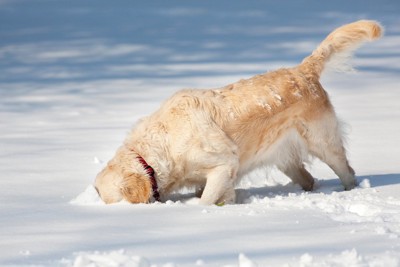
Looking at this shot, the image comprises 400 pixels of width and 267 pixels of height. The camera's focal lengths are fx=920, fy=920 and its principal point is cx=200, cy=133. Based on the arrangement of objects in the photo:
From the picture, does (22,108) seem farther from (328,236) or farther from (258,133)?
(328,236)

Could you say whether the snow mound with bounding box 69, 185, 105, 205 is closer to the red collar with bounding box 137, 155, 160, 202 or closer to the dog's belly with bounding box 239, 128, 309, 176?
the red collar with bounding box 137, 155, 160, 202

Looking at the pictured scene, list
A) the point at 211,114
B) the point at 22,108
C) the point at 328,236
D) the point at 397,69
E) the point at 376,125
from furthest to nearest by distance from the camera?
the point at 397,69, the point at 22,108, the point at 376,125, the point at 211,114, the point at 328,236

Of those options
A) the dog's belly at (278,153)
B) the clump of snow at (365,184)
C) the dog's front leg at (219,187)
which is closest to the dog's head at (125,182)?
the dog's front leg at (219,187)

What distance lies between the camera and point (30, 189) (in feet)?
18.0

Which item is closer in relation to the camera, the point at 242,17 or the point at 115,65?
the point at 115,65

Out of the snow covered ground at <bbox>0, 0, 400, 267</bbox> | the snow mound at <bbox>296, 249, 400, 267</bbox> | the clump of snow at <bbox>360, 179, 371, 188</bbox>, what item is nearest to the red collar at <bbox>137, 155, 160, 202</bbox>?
the snow covered ground at <bbox>0, 0, 400, 267</bbox>

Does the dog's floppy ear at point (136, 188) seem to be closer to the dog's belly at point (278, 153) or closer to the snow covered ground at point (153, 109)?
the snow covered ground at point (153, 109)

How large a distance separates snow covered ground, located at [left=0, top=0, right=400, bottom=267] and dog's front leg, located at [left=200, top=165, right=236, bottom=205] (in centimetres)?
12

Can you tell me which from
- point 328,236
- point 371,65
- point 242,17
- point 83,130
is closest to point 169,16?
point 242,17

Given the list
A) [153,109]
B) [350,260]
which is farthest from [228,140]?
[153,109]

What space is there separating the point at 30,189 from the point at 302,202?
5.36 feet

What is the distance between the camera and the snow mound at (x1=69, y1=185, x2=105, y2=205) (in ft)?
16.8

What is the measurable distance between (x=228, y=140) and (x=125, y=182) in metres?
0.71

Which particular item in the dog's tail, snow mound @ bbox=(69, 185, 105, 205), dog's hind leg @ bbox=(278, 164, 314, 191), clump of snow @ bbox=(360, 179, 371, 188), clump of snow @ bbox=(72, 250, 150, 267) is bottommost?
clump of snow @ bbox=(360, 179, 371, 188)
